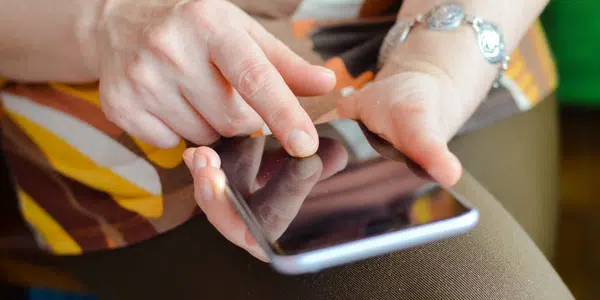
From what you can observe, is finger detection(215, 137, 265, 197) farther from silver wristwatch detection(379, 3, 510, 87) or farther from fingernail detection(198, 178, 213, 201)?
silver wristwatch detection(379, 3, 510, 87)

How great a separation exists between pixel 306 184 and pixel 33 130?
31 centimetres

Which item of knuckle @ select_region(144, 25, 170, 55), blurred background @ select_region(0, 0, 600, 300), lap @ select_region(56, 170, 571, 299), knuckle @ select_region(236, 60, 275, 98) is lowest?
blurred background @ select_region(0, 0, 600, 300)

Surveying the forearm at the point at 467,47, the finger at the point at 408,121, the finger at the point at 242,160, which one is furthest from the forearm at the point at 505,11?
the finger at the point at 242,160

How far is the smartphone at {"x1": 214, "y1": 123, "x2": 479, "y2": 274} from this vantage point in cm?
34

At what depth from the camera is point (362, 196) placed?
385mm

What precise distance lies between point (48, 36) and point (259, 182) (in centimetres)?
27

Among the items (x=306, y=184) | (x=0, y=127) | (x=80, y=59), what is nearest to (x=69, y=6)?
(x=80, y=59)

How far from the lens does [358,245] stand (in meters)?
0.33

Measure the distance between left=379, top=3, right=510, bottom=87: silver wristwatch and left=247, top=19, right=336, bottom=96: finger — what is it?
5.2 inches

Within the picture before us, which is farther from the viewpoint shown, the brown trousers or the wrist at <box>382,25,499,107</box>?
the wrist at <box>382,25,499,107</box>

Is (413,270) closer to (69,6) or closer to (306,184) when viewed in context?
(306,184)

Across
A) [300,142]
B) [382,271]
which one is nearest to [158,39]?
[300,142]

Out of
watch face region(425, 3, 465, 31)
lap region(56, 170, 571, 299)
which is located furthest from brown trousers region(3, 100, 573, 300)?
watch face region(425, 3, 465, 31)

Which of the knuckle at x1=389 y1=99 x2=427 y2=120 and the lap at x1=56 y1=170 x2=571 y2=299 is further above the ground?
the knuckle at x1=389 y1=99 x2=427 y2=120
